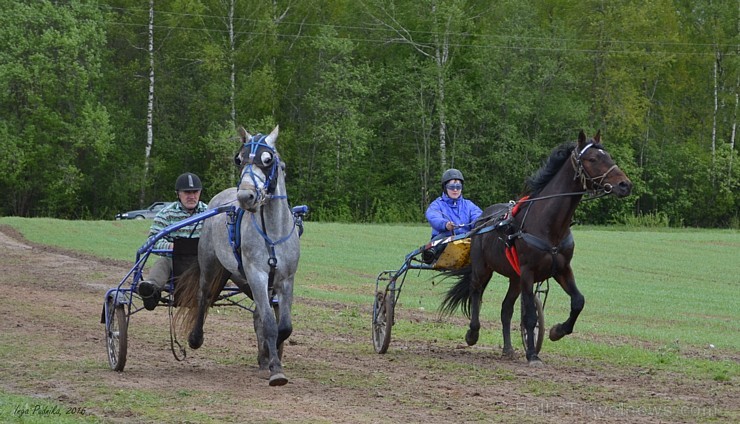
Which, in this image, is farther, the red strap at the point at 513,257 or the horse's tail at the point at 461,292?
the horse's tail at the point at 461,292

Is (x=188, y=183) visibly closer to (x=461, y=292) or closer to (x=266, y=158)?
(x=266, y=158)

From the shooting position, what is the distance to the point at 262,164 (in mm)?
8820

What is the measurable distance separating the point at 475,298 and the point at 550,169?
183 centimetres

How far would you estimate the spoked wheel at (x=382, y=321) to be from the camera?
11.2 meters

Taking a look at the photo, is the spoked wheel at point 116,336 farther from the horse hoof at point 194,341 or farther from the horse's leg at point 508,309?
the horse's leg at point 508,309

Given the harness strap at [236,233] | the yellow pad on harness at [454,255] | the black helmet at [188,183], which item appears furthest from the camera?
the yellow pad on harness at [454,255]

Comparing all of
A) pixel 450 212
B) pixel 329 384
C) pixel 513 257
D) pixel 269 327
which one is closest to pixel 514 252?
pixel 513 257

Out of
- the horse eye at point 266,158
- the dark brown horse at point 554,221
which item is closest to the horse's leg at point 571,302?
the dark brown horse at point 554,221

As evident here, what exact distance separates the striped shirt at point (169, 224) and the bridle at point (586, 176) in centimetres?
363

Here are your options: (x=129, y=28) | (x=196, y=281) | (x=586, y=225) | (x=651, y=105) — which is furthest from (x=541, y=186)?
(x=651, y=105)

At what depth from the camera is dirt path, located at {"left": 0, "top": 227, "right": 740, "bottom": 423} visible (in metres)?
7.50

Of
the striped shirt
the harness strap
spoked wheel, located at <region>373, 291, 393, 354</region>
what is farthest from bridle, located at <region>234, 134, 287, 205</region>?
spoked wheel, located at <region>373, 291, 393, 354</region>

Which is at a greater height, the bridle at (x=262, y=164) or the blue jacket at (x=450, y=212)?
the bridle at (x=262, y=164)

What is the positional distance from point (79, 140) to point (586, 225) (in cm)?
2304
